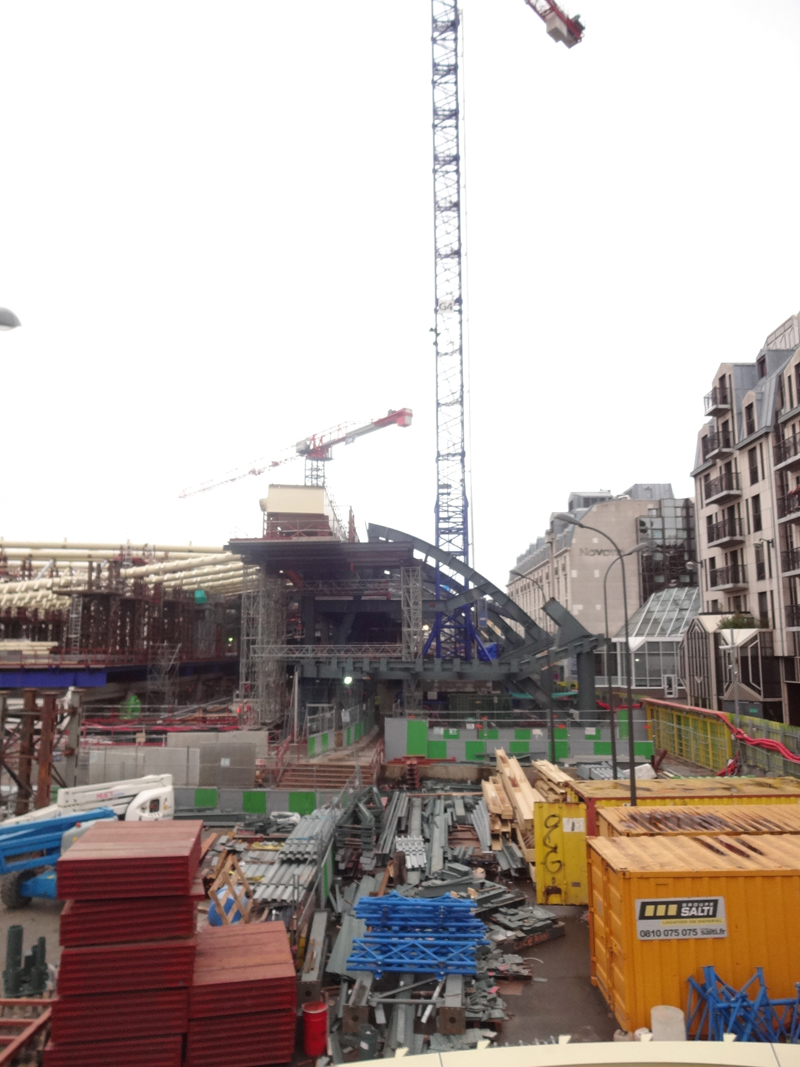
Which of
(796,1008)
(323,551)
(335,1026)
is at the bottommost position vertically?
(335,1026)

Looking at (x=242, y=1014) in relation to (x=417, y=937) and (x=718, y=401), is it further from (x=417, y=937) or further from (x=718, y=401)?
(x=718, y=401)

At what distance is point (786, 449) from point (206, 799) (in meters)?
29.9

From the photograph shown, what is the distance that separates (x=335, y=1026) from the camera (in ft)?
33.6

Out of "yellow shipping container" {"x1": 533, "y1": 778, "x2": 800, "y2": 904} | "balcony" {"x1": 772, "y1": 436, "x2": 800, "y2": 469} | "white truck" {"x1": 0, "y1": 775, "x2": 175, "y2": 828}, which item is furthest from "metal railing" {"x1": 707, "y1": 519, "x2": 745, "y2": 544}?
"white truck" {"x1": 0, "y1": 775, "x2": 175, "y2": 828}

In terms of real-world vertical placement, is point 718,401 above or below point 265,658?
above

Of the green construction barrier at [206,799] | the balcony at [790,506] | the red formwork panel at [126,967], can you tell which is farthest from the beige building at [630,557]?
the red formwork panel at [126,967]

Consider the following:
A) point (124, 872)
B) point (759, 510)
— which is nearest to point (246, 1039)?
point (124, 872)

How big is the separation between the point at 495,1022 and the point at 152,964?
4.86 metres

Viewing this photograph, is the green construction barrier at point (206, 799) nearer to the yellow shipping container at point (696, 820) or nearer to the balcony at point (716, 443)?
the yellow shipping container at point (696, 820)

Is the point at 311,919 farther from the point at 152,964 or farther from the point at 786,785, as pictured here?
the point at 786,785

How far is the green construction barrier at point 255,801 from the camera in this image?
2262cm

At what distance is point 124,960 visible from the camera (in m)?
8.68

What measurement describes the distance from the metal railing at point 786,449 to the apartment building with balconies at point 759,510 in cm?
5

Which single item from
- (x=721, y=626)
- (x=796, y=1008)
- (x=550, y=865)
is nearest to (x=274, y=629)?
(x=721, y=626)
